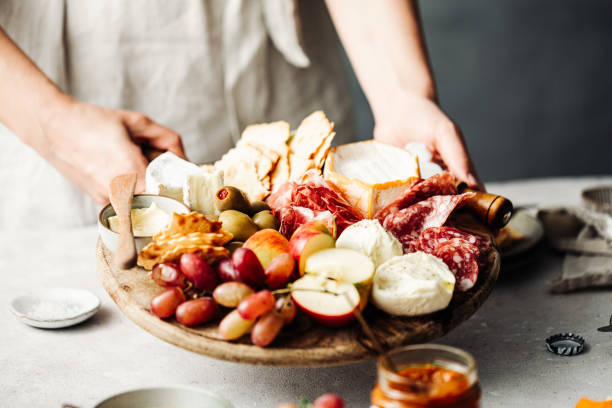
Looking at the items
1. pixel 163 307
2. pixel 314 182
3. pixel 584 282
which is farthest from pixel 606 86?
pixel 163 307

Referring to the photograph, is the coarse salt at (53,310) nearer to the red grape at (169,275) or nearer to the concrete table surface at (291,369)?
the concrete table surface at (291,369)

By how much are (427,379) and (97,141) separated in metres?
0.87

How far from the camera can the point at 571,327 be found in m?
1.14

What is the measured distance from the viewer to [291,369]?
1.00 m

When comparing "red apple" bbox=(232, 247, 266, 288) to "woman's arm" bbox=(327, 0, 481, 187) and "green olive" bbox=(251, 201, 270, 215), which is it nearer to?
"green olive" bbox=(251, 201, 270, 215)

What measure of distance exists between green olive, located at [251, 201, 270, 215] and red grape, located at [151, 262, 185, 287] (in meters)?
0.25

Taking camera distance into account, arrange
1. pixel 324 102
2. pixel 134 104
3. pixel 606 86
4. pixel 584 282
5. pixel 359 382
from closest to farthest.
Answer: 1. pixel 359 382
2. pixel 584 282
3. pixel 134 104
4. pixel 324 102
5. pixel 606 86

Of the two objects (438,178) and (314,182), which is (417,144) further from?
(314,182)

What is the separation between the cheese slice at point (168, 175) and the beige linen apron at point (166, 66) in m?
0.61

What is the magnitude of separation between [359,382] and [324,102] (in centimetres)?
115

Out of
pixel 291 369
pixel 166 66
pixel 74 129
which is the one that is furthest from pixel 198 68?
pixel 291 369

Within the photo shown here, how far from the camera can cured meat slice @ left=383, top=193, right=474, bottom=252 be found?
42.3 inches

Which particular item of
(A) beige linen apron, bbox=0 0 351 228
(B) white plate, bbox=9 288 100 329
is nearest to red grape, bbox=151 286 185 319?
(B) white plate, bbox=9 288 100 329

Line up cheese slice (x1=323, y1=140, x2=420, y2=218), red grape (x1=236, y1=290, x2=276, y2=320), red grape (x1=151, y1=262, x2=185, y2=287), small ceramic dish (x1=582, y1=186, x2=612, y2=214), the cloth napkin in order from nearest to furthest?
red grape (x1=236, y1=290, x2=276, y2=320) < red grape (x1=151, y1=262, x2=185, y2=287) < cheese slice (x1=323, y1=140, x2=420, y2=218) < the cloth napkin < small ceramic dish (x1=582, y1=186, x2=612, y2=214)
